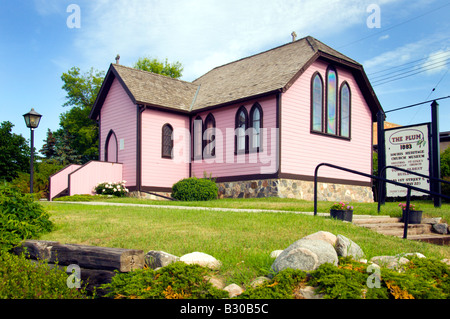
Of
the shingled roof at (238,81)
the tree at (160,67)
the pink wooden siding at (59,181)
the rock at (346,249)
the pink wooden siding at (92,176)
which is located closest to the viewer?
the rock at (346,249)

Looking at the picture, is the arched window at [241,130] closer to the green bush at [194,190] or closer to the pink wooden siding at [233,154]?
the pink wooden siding at [233,154]

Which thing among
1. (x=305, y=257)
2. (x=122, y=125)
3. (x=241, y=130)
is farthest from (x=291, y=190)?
(x=305, y=257)

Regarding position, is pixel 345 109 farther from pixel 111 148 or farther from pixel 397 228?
pixel 111 148

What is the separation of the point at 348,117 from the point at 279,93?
16.4 ft

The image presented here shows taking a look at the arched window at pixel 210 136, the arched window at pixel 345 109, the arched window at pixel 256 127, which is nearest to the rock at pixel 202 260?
the arched window at pixel 256 127

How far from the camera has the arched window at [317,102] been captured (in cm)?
2019

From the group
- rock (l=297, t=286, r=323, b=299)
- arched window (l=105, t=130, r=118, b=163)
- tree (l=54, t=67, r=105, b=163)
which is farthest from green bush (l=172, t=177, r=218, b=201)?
tree (l=54, t=67, r=105, b=163)

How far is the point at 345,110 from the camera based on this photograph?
2175 centimetres

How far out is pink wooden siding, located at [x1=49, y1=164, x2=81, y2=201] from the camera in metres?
21.5

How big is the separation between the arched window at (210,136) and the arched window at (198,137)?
0.44m

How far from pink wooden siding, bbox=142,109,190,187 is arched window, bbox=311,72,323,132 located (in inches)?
256

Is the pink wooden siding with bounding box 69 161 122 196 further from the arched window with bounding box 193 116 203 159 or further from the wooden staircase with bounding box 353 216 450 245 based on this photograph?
the wooden staircase with bounding box 353 216 450 245
